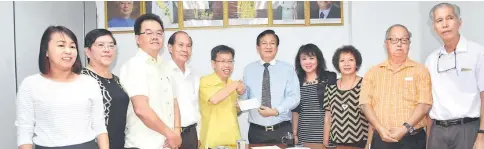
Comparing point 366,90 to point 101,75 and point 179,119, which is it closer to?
point 179,119

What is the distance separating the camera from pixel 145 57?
8.60 ft

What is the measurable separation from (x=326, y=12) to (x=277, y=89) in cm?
146

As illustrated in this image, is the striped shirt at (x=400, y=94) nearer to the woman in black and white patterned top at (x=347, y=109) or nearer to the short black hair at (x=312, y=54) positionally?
the woman in black and white patterned top at (x=347, y=109)

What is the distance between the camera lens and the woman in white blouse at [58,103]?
205 cm

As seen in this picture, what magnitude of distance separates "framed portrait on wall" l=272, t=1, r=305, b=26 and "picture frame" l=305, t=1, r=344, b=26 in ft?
0.28

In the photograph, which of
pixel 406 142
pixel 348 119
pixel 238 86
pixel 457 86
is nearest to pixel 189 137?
pixel 238 86

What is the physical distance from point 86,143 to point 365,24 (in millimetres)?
3399

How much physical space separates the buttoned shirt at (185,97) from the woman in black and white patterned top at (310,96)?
2.91 ft

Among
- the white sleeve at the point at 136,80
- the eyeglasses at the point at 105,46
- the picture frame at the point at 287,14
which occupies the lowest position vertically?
the white sleeve at the point at 136,80

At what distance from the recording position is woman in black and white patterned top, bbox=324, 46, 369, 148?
10.3 ft

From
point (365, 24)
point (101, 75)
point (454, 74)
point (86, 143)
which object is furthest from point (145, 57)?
point (365, 24)

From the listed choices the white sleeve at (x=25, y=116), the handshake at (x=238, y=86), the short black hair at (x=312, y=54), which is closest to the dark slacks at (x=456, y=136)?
the short black hair at (x=312, y=54)

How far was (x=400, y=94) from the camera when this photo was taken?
2885 millimetres

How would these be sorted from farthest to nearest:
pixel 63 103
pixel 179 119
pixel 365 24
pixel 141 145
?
pixel 365 24 < pixel 179 119 < pixel 141 145 < pixel 63 103
